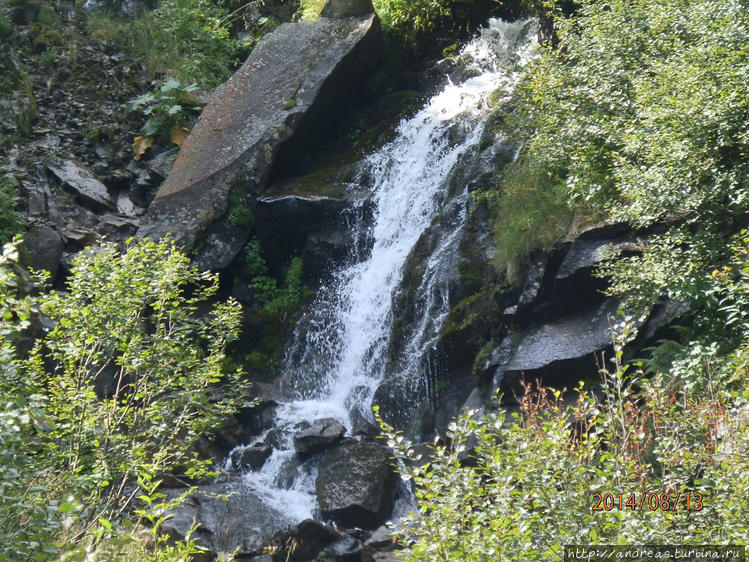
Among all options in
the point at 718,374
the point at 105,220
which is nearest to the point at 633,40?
the point at 718,374

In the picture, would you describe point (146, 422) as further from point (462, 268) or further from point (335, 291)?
point (335, 291)

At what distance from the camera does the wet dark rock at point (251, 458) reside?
31.6 feet

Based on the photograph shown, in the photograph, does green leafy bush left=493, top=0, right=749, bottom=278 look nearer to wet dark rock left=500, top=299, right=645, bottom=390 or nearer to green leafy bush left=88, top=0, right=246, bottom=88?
wet dark rock left=500, top=299, right=645, bottom=390

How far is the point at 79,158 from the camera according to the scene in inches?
547

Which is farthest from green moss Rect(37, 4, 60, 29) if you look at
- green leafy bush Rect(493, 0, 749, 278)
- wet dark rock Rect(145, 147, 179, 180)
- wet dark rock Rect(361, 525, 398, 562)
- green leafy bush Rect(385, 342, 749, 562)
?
green leafy bush Rect(385, 342, 749, 562)

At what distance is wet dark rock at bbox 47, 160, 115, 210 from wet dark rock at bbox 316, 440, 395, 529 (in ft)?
22.4

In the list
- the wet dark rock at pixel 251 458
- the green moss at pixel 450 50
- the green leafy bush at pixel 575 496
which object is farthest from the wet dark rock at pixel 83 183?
the green leafy bush at pixel 575 496

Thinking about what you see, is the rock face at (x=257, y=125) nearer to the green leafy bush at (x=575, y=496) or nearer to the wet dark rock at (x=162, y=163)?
the wet dark rock at (x=162, y=163)

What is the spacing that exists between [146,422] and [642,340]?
4701 mm

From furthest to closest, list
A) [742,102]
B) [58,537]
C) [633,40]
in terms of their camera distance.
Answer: [633,40]
[742,102]
[58,537]

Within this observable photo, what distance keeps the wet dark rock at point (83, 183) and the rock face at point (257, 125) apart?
1.52 metres

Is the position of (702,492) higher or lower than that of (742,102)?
lower

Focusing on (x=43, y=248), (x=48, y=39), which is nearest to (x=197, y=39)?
(x=48, y=39)

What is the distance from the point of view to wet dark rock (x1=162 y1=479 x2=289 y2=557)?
7.93m
